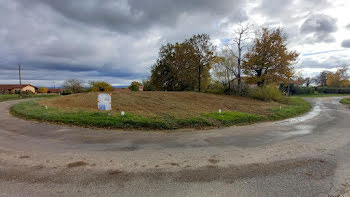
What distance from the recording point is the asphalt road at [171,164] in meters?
2.66

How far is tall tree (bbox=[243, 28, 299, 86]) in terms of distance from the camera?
63.3ft

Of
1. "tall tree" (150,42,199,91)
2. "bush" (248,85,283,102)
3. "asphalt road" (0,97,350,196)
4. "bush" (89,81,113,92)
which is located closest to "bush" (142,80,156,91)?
"tall tree" (150,42,199,91)

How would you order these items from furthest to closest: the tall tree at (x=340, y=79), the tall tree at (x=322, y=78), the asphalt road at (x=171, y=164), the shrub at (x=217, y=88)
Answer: the tall tree at (x=322, y=78) < the tall tree at (x=340, y=79) < the shrub at (x=217, y=88) < the asphalt road at (x=171, y=164)

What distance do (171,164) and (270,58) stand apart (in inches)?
855

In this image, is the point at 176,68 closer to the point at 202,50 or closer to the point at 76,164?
the point at 202,50

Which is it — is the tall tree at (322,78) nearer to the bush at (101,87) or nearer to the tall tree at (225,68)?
the tall tree at (225,68)

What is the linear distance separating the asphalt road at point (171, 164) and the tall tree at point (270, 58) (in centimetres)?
1609

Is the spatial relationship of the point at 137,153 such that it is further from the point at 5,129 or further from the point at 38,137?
the point at 5,129

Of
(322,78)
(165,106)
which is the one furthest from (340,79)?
(165,106)

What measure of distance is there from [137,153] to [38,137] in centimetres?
408

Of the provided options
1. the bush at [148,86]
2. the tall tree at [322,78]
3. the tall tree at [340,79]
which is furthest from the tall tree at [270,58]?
the tall tree at [322,78]

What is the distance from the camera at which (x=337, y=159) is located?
3.89 meters

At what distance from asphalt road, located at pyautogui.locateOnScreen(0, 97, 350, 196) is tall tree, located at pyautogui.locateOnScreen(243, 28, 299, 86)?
52.8ft

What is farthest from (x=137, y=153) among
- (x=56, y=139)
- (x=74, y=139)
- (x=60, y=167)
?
(x=56, y=139)
